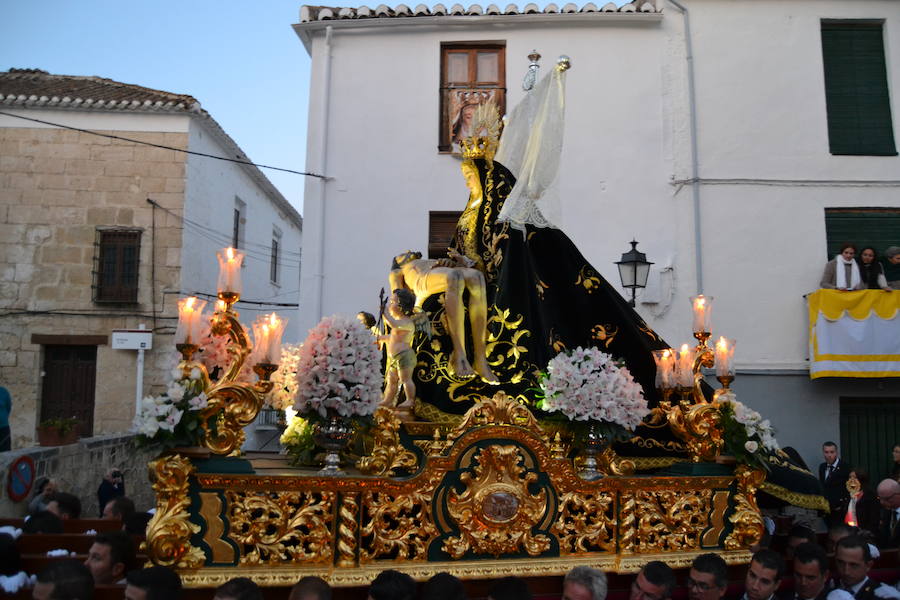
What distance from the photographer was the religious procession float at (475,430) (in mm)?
4109

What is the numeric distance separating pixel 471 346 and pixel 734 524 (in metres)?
Result: 2.06

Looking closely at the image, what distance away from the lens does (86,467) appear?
8.73 m

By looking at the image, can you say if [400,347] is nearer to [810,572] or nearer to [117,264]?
[810,572]

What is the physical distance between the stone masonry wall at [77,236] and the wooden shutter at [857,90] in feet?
36.5

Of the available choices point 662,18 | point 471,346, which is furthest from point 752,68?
point 471,346

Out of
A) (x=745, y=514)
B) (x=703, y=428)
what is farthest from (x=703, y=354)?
(x=745, y=514)

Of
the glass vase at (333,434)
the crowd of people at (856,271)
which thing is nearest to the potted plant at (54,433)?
the glass vase at (333,434)

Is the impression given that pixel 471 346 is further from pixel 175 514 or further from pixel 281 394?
pixel 175 514

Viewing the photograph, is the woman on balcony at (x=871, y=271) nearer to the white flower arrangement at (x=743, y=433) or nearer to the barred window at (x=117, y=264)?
the white flower arrangement at (x=743, y=433)

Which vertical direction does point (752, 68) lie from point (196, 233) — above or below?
above

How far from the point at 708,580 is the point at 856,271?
809cm

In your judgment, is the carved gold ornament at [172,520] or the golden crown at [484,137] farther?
the golden crown at [484,137]

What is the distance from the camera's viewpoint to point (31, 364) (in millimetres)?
14477

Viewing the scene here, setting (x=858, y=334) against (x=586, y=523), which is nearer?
(x=586, y=523)
